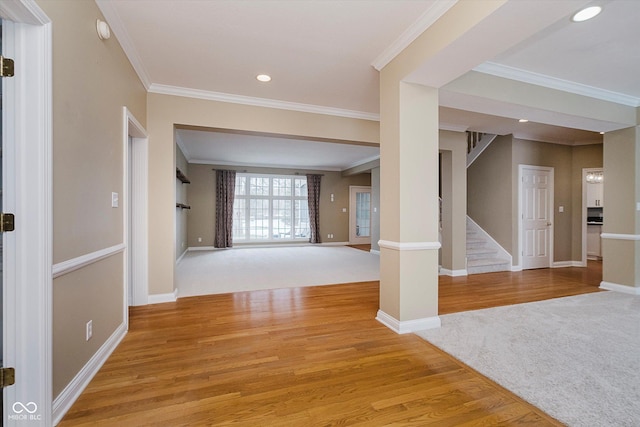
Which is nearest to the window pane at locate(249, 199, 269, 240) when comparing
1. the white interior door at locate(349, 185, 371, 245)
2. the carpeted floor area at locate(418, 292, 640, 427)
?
the white interior door at locate(349, 185, 371, 245)

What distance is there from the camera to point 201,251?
797 cm

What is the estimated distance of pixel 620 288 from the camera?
4.02 meters

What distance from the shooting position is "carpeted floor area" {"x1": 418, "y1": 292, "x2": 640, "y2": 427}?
1.60m

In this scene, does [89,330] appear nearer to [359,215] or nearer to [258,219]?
[258,219]

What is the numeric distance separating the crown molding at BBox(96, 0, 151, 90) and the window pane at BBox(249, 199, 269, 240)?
607 cm

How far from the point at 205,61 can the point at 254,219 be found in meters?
6.58

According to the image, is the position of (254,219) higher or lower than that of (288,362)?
higher

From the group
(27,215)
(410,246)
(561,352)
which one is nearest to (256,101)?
(410,246)

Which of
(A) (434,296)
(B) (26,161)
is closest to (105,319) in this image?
(B) (26,161)

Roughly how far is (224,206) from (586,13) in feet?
26.6

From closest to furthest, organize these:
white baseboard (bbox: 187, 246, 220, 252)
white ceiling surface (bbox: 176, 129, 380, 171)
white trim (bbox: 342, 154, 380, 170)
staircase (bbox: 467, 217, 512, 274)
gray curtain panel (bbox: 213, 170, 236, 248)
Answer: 1. staircase (bbox: 467, 217, 512, 274)
2. white ceiling surface (bbox: 176, 129, 380, 171)
3. white trim (bbox: 342, 154, 380, 170)
4. white baseboard (bbox: 187, 246, 220, 252)
5. gray curtain panel (bbox: 213, 170, 236, 248)

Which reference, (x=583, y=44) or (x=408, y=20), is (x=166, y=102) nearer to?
(x=408, y=20)

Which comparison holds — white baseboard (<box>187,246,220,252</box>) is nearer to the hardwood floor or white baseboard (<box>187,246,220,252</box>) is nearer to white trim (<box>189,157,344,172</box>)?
white trim (<box>189,157,344,172</box>)

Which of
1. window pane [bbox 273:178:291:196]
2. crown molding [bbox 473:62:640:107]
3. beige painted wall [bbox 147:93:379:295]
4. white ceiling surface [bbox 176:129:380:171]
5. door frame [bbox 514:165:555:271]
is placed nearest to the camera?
crown molding [bbox 473:62:640:107]
